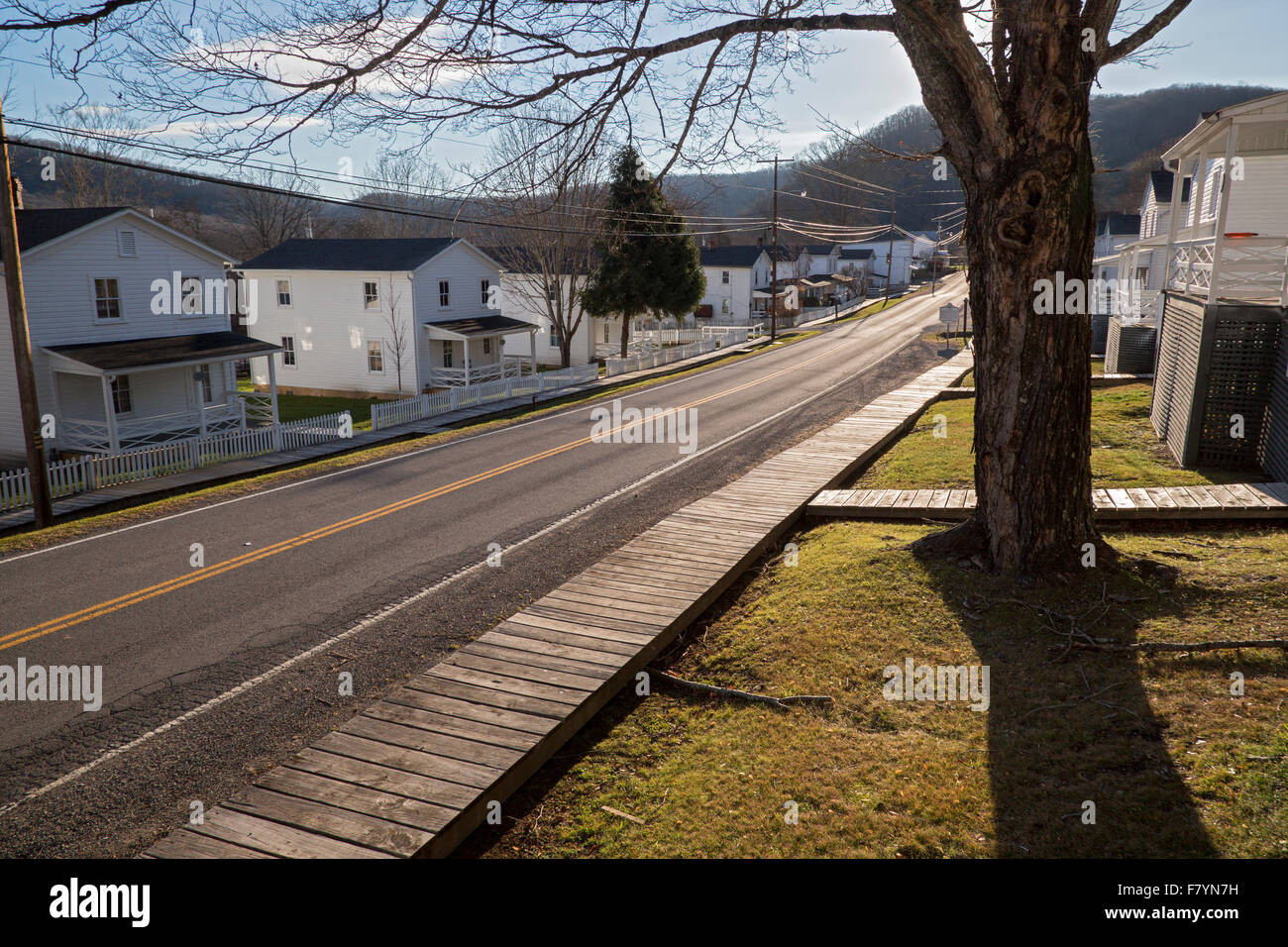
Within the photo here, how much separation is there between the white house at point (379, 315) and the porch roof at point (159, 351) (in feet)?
26.0

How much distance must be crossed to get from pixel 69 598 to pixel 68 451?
59.0 feet

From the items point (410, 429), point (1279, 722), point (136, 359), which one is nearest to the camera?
point (1279, 722)

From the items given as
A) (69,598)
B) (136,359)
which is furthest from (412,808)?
(136,359)

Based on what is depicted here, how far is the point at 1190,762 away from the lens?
539 cm

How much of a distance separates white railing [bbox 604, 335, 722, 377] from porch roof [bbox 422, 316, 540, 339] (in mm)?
4175

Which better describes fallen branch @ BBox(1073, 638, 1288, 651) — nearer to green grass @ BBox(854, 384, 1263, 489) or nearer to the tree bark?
the tree bark

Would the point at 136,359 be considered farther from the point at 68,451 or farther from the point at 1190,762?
the point at 1190,762

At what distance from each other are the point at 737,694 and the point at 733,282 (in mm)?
67057

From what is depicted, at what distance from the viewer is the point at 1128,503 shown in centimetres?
1035

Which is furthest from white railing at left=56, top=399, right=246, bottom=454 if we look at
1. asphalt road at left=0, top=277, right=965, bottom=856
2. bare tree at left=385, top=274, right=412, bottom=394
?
asphalt road at left=0, top=277, right=965, bottom=856

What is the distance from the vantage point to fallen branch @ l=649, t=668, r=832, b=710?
6887 mm

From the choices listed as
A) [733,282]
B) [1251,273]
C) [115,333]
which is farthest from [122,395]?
[733,282]

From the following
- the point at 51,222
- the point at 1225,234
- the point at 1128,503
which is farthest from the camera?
the point at 51,222

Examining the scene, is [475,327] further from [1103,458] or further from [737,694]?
[737,694]
